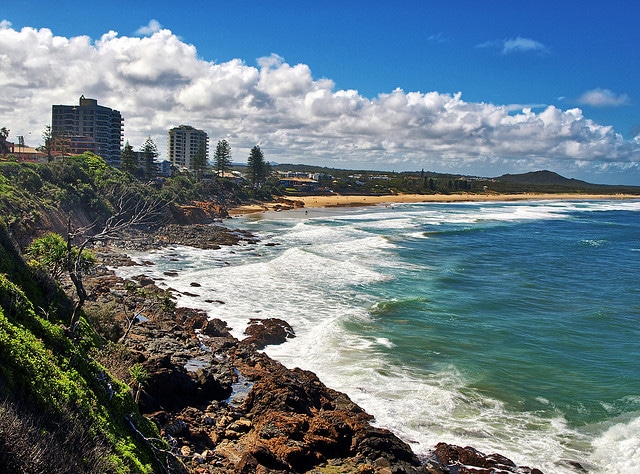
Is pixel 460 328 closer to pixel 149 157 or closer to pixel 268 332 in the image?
pixel 268 332

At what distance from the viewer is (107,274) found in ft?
97.3

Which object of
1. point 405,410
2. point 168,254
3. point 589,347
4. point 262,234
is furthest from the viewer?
point 262,234

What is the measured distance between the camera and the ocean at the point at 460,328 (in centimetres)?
1494

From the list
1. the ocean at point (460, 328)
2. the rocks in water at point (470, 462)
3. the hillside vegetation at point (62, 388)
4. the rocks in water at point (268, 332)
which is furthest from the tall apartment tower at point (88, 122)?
the rocks in water at point (470, 462)

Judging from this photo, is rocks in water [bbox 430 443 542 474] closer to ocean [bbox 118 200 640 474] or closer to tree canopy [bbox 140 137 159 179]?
ocean [bbox 118 200 640 474]

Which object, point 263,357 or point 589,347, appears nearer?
point 263,357

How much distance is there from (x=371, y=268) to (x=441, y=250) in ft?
37.2

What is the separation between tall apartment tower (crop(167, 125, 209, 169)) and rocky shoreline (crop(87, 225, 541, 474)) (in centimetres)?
12661

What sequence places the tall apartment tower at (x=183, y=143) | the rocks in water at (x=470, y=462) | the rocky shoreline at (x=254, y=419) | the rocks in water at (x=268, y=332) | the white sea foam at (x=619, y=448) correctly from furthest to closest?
the tall apartment tower at (x=183, y=143), the rocks in water at (x=268, y=332), the white sea foam at (x=619, y=448), the rocks in water at (x=470, y=462), the rocky shoreline at (x=254, y=419)

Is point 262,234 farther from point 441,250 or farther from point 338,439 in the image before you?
point 338,439

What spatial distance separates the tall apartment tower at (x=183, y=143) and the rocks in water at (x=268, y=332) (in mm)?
123759

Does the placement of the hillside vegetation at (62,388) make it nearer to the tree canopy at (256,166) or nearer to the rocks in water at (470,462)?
the rocks in water at (470,462)

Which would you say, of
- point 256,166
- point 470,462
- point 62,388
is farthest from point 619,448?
point 256,166

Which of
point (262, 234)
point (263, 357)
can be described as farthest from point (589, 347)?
point (262, 234)
